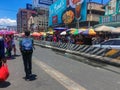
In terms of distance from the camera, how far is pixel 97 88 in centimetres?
795

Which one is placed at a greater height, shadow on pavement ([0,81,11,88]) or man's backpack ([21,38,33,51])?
man's backpack ([21,38,33,51])

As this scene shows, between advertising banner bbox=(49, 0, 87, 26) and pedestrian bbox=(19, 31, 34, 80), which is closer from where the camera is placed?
pedestrian bbox=(19, 31, 34, 80)

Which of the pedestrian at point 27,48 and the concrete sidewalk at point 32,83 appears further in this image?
the pedestrian at point 27,48

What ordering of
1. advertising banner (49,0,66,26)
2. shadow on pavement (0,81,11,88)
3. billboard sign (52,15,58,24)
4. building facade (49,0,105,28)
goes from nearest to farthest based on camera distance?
shadow on pavement (0,81,11,88), building facade (49,0,105,28), advertising banner (49,0,66,26), billboard sign (52,15,58,24)

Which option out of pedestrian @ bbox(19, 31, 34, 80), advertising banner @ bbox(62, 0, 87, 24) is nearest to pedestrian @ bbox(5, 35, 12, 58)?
pedestrian @ bbox(19, 31, 34, 80)

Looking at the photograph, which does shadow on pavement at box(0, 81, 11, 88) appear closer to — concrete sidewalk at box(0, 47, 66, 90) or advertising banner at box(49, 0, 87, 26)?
concrete sidewalk at box(0, 47, 66, 90)

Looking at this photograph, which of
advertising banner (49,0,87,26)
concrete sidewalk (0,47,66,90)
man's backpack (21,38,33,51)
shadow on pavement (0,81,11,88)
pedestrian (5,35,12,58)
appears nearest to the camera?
concrete sidewalk (0,47,66,90)

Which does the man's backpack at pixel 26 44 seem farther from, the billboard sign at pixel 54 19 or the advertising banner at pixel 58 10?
the billboard sign at pixel 54 19

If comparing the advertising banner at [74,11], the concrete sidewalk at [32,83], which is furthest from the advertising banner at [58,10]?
the concrete sidewalk at [32,83]

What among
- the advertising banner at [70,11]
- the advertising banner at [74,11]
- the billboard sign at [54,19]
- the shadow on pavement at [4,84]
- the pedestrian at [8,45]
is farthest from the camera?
the billboard sign at [54,19]

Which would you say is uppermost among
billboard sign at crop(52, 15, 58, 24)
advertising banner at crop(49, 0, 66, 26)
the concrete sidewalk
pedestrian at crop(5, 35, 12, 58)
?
advertising banner at crop(49, 0, 66, 26)

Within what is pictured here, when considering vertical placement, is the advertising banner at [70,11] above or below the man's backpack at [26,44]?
above

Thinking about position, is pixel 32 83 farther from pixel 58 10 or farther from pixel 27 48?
pixel 58 10

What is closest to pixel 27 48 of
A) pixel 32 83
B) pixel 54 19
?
pixel 32 83
